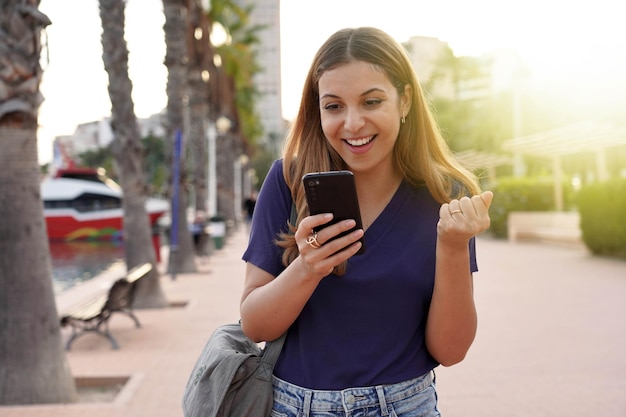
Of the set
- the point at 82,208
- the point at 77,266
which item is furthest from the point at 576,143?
the point at 82,208

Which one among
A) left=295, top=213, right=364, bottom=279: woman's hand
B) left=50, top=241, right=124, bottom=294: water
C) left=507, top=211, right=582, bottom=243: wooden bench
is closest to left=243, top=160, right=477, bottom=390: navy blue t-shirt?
left=295, top=213, right=364, bottom=279: woman's hand

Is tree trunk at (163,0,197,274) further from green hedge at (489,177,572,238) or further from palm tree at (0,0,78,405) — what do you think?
green hedge at (489,177,572,238)

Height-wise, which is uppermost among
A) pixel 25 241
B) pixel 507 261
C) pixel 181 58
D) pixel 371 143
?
pixel 181 58

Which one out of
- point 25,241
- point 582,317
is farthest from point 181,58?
point 25,241

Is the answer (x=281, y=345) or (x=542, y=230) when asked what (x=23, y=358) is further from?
(x=542, y=230)

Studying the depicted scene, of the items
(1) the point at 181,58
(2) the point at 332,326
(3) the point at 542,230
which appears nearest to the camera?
(2) the point at 332,326

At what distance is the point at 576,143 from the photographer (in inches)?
931

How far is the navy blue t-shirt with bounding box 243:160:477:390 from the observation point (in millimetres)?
2010

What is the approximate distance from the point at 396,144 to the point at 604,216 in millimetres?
16909

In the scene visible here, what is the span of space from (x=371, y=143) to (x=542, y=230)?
25097 millimetres

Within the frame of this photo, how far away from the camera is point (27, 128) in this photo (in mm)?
5953

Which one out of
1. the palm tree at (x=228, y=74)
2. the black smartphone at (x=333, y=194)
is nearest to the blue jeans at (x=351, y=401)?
the black smartphone at (x=333, y=194)

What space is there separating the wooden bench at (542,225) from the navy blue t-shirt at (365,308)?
2260 cm

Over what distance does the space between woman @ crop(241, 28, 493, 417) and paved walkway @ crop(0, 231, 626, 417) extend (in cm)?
386
